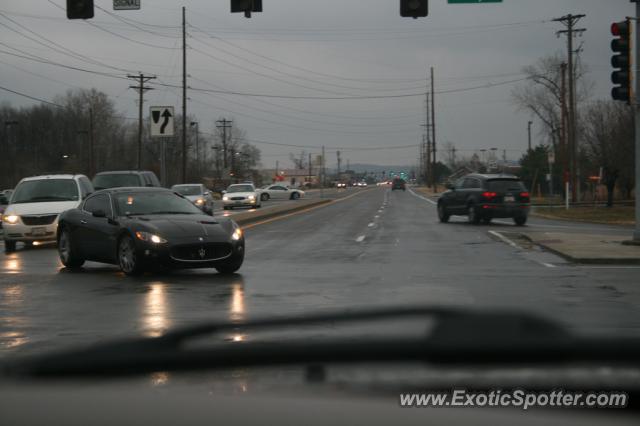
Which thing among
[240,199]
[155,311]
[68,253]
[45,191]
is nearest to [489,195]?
[45,191]

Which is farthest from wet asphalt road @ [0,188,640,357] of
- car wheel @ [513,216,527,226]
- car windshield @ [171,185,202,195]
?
car windshield @ [171,185,202,195]

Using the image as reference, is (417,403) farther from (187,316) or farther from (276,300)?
(276,300)

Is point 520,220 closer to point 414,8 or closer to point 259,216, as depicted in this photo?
point 259,216

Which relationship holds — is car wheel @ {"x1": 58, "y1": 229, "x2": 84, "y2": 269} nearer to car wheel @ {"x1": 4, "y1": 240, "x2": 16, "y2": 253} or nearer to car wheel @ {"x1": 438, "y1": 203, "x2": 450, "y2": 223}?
car wheel @ {"x1": 4, "y1": 240, "x2": 16, "y2": 253}

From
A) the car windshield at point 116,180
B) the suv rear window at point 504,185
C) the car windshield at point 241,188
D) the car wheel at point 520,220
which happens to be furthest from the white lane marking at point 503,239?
the car windshield at point 241,188

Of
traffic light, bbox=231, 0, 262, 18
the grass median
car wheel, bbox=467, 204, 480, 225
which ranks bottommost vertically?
the grass median

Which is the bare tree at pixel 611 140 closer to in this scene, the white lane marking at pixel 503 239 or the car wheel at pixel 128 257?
the white lane marking at pixel 503 239

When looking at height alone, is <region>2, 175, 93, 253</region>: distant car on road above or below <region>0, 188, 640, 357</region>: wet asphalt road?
above

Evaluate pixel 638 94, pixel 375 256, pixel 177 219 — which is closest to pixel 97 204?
pixel 177 219

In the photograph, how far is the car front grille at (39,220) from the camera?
20.8m

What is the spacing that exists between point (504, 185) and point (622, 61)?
40.1 ft

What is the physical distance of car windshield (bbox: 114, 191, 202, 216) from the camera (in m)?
14.9

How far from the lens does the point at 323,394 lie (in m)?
3.66

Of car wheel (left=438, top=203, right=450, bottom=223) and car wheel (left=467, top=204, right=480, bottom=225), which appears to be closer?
car wheel (left=467, top=204, right=480, bottom=225)
